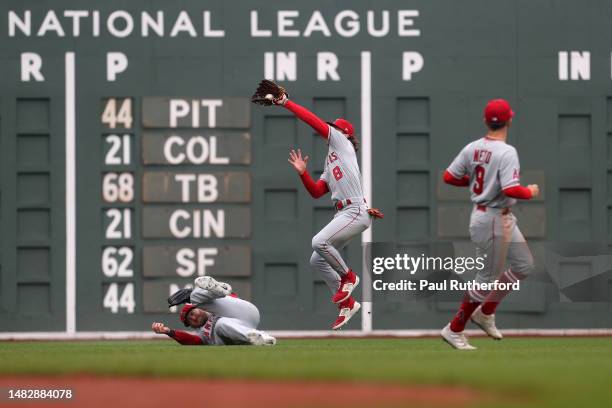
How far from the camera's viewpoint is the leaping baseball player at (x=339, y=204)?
1112 centimetres

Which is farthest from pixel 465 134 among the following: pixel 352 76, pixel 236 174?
pixel 236 174

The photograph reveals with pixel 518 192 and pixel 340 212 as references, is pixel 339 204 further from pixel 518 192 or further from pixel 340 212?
pixel 518 192

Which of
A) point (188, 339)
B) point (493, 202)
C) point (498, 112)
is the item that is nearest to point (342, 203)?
point (188, 339)

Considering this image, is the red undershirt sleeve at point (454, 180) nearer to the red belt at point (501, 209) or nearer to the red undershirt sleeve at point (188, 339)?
the red belt at point (501, 209)

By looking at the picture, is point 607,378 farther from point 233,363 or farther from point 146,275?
point 146,275

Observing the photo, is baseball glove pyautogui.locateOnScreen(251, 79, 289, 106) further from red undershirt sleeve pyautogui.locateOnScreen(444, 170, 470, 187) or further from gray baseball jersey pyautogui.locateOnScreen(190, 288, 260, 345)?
red undershirt sleeve pyautogui.locateOnScreen(444, 170, 470, 187)

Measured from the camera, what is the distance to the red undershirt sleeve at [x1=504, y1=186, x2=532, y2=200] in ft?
30.7

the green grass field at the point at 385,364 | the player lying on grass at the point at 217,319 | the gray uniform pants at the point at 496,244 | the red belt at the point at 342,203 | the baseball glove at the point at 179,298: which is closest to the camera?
the green grass field at the point at 385,364

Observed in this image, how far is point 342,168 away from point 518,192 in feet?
6.92

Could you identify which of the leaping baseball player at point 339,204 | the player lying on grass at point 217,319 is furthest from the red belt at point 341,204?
the player lying on grass at point 217,319

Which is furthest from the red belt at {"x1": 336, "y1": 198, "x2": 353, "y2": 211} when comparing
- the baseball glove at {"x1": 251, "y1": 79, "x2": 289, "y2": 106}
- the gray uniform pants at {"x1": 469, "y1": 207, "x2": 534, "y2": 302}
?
the gray uniform pants at {"x1": 469, "y1": 207, "x2": 534, "y2": 302}

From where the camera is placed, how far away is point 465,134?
13.7 metres

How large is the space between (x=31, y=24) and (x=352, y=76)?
3.10 meters

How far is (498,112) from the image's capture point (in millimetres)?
9539
